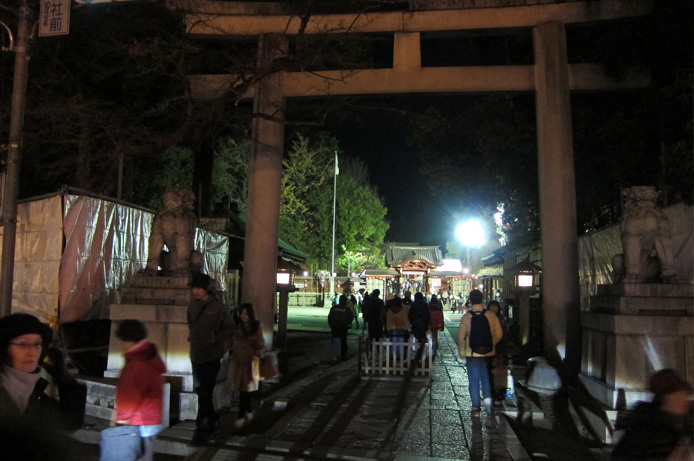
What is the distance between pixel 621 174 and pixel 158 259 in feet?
34.2

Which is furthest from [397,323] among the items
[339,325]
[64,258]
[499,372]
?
[64,258]

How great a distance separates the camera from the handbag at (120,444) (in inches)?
162

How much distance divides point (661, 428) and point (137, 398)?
131 inches

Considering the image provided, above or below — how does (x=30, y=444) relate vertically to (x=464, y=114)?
below

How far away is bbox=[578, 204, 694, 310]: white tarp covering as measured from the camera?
9.62m

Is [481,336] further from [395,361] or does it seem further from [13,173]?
[13,173]

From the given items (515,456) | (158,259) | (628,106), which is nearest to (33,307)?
(158,259)

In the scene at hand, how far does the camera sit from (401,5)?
514 inches

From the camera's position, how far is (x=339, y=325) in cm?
1517

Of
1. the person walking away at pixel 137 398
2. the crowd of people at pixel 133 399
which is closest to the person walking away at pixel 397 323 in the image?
the crowd of people at pixel 133 399

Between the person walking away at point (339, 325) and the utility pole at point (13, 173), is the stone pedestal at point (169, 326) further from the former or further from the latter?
the person walking away at point (339, 325)

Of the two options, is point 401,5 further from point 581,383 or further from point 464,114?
point 581,383

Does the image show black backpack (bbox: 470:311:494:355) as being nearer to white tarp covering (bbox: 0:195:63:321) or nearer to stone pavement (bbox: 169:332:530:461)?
stone pavement (bbox: 169:332:530:461)

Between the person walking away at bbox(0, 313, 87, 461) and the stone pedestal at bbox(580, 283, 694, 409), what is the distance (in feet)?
21.2
